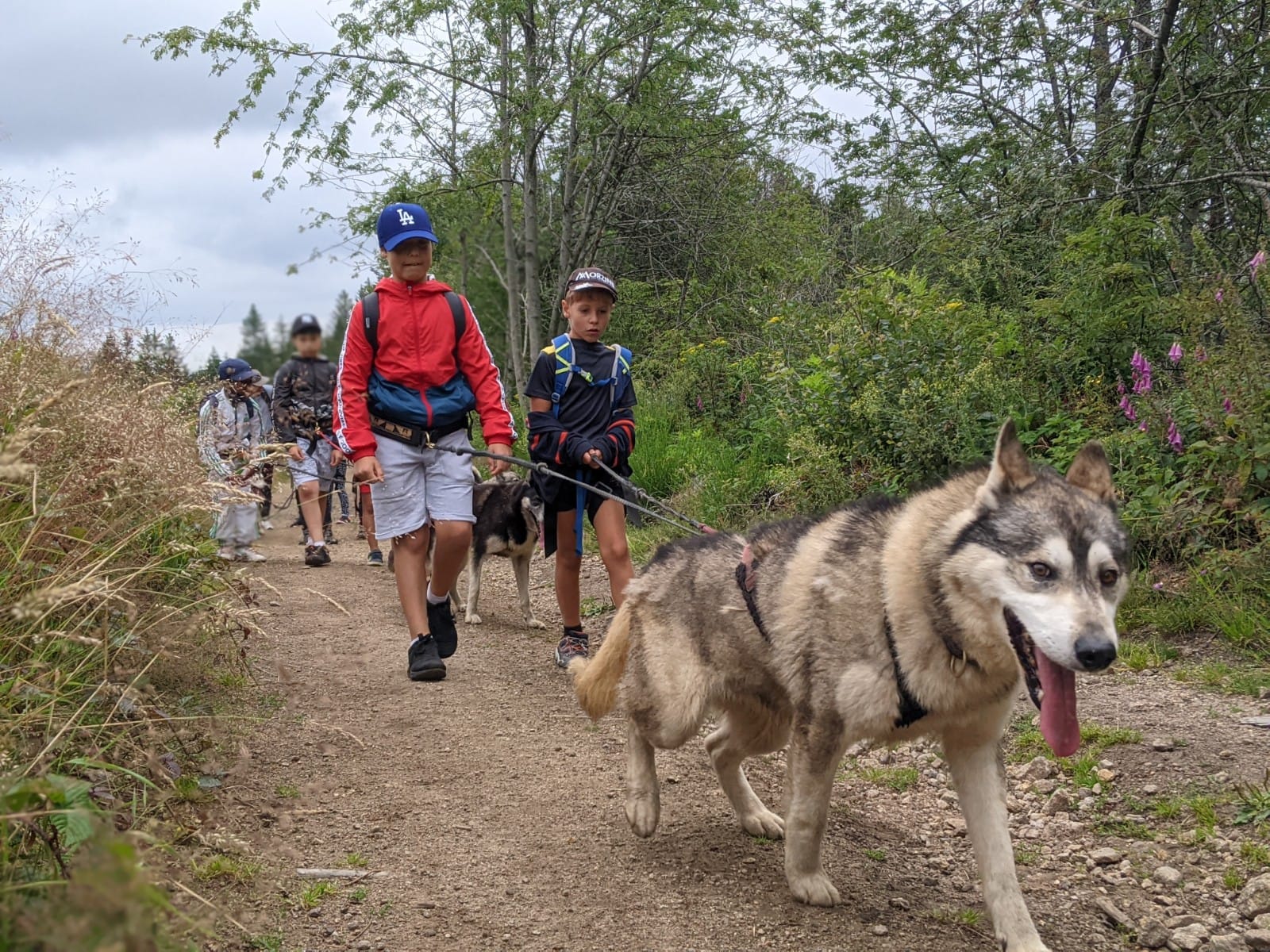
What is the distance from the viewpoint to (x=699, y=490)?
9531 mm

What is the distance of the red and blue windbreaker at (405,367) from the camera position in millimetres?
5477

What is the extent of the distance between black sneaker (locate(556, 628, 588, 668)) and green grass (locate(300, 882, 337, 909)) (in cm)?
313

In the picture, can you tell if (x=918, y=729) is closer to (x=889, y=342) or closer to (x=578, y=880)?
(x=578, y=880)

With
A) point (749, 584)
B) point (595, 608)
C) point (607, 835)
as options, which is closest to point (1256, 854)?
point (749, 584)

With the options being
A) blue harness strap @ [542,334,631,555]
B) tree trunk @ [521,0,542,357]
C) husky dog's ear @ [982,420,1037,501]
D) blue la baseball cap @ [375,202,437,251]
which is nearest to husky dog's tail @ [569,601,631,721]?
husky dog's ear @ [982,420,1037,501]

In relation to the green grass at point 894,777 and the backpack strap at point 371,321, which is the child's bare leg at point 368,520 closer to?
the backpack strap at point 371,321

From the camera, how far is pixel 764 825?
3.92 metres

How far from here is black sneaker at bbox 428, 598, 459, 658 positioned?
5969 mm

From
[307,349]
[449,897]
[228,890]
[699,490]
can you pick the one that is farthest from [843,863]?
[307,349]

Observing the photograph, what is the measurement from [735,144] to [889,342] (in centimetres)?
859

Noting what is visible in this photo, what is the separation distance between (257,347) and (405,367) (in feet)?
293

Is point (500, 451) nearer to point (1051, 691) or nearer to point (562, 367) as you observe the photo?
point (562, 367)

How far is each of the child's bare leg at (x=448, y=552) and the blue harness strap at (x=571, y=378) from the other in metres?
0.68

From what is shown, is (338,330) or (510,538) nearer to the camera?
(510,538)
